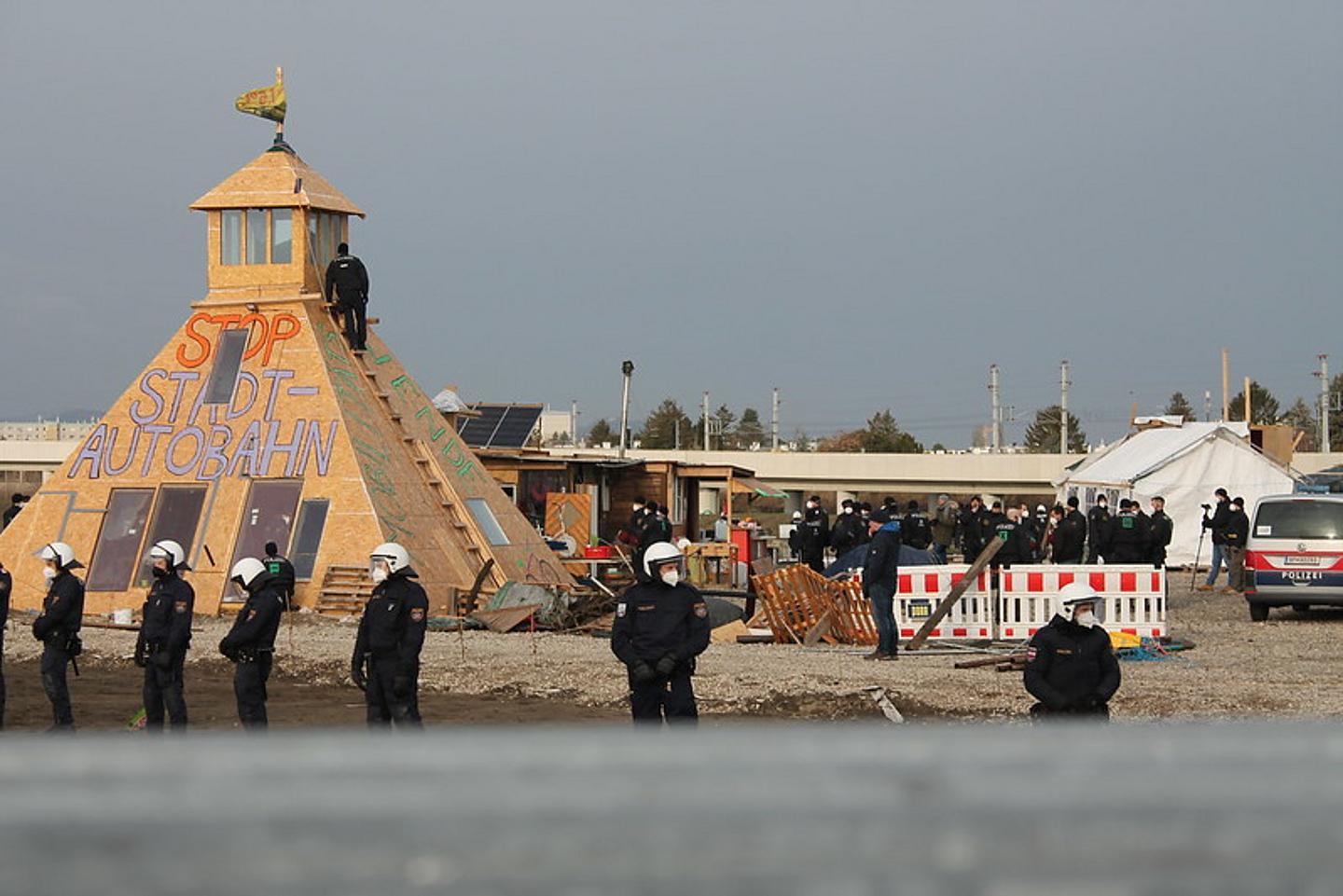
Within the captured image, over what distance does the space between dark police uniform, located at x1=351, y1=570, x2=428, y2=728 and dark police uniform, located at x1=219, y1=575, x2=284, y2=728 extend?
76 cm

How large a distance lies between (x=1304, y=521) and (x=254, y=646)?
17522mm

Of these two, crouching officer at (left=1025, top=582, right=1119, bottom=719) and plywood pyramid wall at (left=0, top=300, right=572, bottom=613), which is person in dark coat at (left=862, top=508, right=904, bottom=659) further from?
crouching officer at (left=1025, top=582, right=1119, bottom=719)

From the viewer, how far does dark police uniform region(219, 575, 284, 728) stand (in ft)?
41.4

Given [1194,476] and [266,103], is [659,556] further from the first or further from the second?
[1194,476]

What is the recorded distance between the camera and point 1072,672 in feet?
31.9

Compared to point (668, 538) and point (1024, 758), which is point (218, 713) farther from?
point (1024, 758)

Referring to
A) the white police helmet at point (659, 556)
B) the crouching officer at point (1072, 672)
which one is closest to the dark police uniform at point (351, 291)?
the white police helmet at point (659, 556)

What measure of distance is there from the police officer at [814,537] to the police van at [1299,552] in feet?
25.5

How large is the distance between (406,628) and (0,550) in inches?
732

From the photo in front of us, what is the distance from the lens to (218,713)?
664 inches

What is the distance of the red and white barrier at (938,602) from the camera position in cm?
2197

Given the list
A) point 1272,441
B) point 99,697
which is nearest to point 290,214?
point 99,697

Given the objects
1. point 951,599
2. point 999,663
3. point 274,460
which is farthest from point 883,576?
point 274,460

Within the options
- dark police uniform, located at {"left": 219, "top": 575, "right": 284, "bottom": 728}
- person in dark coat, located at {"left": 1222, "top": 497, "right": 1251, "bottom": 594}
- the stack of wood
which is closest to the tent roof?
person in dark coat, located at {"left": 1222, "top": 497, "right": 1251, "bottom": 594}
